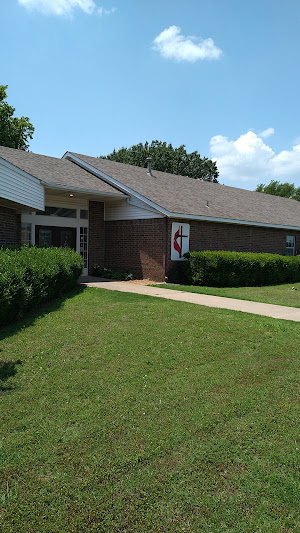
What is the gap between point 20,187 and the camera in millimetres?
11625

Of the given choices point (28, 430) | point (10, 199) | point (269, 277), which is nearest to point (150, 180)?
point (269, 277)

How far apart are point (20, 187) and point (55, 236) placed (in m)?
4.70

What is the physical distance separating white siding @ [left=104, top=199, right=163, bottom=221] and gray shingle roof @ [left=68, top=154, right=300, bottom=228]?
1.40 feet

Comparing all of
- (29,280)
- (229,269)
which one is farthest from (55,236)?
(29,280)

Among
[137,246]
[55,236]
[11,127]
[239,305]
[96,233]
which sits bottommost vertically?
[239,305]

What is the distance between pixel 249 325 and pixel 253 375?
2338 millimetres

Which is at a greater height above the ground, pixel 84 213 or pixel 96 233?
pixel 84 213

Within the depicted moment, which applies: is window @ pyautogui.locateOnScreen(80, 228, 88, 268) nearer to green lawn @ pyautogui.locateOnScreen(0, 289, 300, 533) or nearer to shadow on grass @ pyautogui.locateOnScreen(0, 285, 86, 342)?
shadow on grass @ pyautogui.locateOnScreen(0, 285, 86, 342)

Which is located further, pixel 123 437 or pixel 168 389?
pixel 168 389

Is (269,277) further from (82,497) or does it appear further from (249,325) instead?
(82,497)

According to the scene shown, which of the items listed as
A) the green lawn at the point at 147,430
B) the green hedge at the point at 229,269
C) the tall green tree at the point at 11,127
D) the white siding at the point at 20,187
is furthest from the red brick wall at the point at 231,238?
the tall green tree at the point at 11,127

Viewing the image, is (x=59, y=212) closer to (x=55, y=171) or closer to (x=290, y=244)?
(x=55, y=171)

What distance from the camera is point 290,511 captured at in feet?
9.24

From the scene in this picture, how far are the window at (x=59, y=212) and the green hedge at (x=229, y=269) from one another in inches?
201
